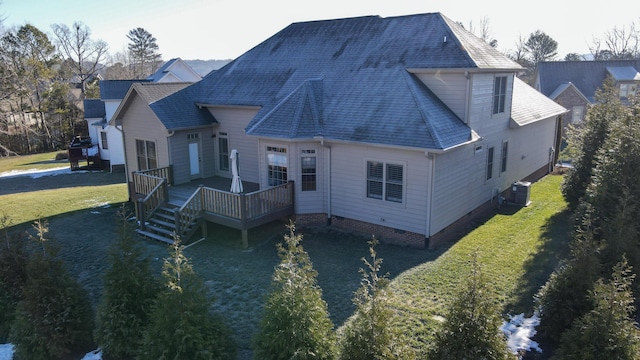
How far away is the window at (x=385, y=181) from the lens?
14328mm

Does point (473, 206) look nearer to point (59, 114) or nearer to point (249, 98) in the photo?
point (249, 98)

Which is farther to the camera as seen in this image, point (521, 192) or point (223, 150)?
point (223, 150)

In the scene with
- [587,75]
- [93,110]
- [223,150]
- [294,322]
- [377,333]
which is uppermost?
[587,75]

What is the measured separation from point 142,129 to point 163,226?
5127 millimetres

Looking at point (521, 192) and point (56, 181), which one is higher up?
point (521, 192)

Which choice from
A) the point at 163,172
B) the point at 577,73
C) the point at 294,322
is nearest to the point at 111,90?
the point at 163,172

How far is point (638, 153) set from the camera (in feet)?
36.4

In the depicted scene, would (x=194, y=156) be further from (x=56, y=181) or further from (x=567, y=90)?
(x=567, y=90)

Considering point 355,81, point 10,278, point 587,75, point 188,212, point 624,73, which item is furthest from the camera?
point 587,75

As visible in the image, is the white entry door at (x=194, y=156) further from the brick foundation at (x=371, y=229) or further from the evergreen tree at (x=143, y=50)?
the evergreen tree at (x=143, y=50)

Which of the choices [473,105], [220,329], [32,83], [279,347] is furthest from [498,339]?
[32,83]

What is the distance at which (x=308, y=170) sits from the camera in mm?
15695

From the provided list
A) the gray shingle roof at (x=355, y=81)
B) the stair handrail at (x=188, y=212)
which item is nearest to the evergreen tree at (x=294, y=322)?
the gray shingle roof at (x=355, y=81)

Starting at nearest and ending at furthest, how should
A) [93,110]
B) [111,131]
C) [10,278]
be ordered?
[10,278]
[111,131]
[93,110]
